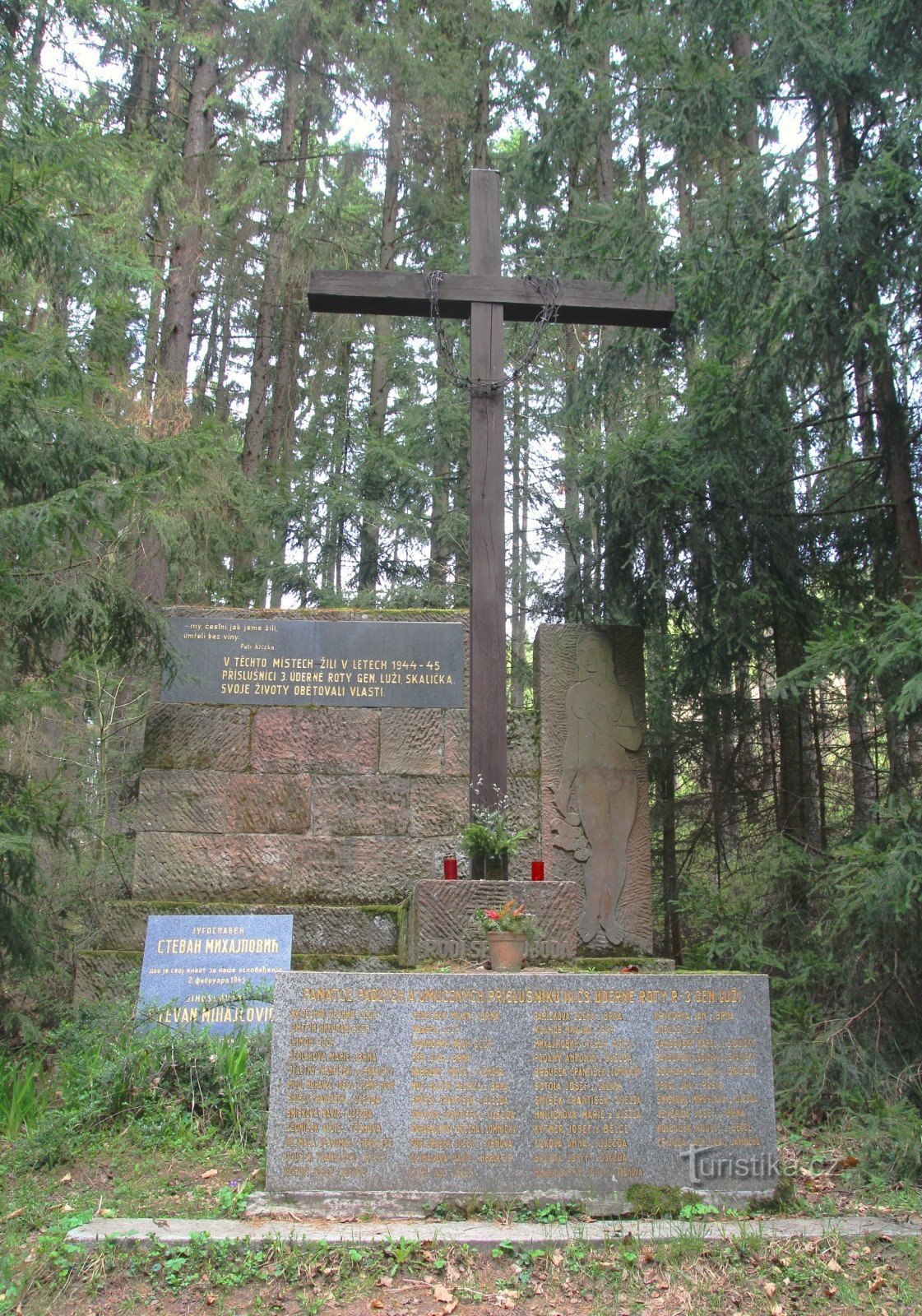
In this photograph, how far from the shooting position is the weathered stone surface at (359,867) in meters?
6.25

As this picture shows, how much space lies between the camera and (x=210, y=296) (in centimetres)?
1664

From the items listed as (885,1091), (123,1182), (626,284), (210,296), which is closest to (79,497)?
(123,1182)

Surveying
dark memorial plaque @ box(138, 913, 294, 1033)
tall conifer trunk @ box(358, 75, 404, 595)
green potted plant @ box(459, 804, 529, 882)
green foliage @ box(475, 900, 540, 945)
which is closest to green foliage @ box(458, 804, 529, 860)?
green potted plant @ box(459, 804, 529, 882)

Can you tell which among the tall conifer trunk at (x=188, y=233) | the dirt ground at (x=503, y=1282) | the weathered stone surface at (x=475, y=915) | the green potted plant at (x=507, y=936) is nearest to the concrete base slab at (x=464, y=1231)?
the dirt ground at (x=503, y=1282)

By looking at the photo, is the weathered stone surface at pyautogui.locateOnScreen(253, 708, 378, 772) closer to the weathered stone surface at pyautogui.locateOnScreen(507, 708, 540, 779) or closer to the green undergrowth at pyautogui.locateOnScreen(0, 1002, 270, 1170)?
the weathered stone surface at pyautogui.locateOnScreen(507, 708, 540, 779)

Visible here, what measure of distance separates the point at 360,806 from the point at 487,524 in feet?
6.57

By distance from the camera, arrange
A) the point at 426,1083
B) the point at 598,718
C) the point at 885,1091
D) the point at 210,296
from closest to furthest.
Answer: the point at 426,1083
the point at 885,1091
the point at 598,718
the point at 210,296

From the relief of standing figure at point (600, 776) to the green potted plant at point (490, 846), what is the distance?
142 centimetres

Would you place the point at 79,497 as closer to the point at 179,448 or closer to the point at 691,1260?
the point at 179,448

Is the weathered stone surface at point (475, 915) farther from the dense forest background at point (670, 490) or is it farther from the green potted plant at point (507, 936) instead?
the dense forest background at point (670, 490)

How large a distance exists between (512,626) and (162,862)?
9.20m

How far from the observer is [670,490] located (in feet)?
21.7

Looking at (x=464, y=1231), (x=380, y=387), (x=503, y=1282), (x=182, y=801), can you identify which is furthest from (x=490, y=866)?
(x=380, y=387)

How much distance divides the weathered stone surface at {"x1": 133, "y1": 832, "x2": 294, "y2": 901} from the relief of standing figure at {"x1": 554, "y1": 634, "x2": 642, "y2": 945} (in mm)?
1847
